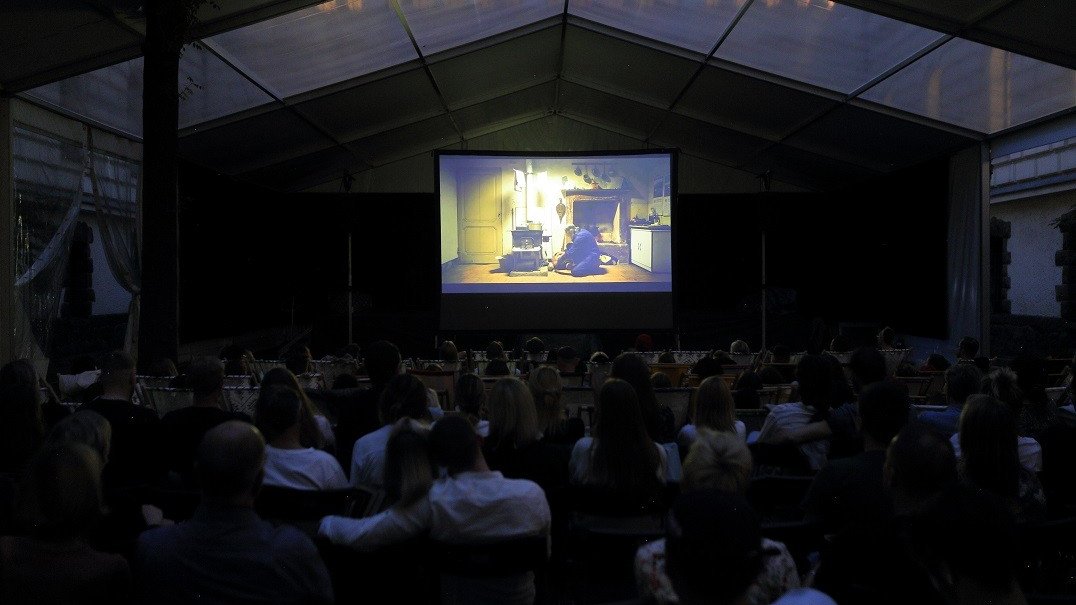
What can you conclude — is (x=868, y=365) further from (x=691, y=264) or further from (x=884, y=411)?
(x=691, y=264)

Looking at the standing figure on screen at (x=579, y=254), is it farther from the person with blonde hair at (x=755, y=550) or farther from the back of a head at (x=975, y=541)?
the back of a head at (x=975, y=541)

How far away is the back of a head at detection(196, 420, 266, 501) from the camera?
2.07m

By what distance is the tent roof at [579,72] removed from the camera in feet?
A: 27.3

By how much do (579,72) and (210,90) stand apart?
18.6 feet

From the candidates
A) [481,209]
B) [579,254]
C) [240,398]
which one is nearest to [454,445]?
[240,398]

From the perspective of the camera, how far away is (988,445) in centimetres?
285

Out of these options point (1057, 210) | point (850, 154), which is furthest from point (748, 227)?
point (1057, 210)

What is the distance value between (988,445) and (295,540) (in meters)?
2.06

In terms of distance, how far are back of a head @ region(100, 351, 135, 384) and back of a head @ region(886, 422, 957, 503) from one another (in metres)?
3.27

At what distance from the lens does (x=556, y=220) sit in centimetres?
1205

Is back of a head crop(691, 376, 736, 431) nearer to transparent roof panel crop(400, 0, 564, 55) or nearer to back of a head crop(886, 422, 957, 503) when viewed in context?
back of a head crop(886, 422, 957, 503)

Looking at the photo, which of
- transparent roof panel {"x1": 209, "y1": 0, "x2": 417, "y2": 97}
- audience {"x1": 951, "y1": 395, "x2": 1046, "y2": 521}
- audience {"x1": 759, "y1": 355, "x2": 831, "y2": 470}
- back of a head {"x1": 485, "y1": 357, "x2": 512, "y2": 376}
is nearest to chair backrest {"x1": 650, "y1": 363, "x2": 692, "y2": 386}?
back of a head {"x1": 485, "y1": 357, "x2": 512, "y2": 376}

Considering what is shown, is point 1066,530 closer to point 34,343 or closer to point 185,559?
point 185,559

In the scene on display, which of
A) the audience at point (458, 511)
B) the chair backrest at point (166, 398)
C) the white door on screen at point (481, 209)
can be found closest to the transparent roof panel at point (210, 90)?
the white door on screen at point (481, 209)
